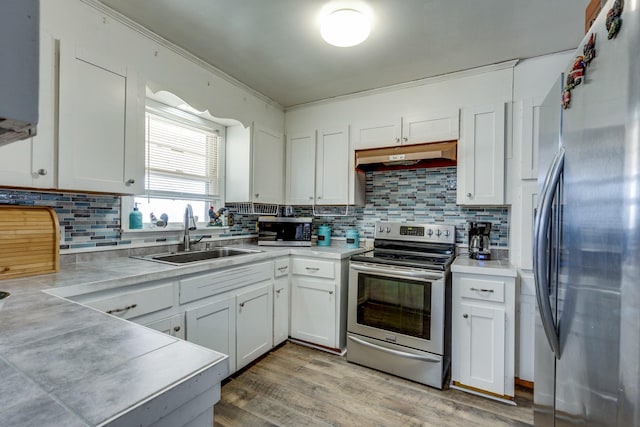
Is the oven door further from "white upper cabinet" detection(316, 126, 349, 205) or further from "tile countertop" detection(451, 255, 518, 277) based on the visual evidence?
"white upper cabinet" detection(316, 126, 349, 205)

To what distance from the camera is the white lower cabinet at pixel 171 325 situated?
163cm

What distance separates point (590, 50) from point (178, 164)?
2.64 m

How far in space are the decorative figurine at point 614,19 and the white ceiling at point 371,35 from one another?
126 centimetres

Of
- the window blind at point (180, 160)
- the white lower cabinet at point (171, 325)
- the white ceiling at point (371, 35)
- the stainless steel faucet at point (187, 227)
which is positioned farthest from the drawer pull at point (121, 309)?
the white ceiling at point (371, 35)

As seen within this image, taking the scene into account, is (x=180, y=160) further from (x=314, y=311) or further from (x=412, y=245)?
(x=412, y=245)

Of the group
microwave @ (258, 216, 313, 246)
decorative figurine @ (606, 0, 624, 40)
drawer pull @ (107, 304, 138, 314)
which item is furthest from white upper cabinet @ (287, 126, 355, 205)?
decorative figurine @ (606, 0, 624, 40)

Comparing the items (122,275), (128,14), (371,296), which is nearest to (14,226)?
(122,275)

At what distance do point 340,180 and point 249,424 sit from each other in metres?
2.07

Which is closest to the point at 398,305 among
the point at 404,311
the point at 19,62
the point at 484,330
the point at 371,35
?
the point at 404,311

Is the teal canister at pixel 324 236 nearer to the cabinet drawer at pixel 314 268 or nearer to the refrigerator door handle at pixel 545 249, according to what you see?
the cabinet drawer at pixel 314 268

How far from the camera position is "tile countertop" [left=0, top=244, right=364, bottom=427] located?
1.54ft

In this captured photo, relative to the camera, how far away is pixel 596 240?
0.72 m

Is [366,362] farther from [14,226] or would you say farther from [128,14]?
[128,14]

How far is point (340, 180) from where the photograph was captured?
9.77ft
